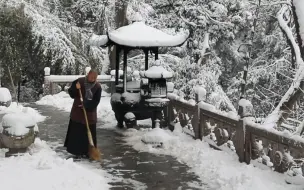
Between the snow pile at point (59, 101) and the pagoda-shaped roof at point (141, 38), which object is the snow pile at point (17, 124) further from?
the snow pile at point (59, 101)

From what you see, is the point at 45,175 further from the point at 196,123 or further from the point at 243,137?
the point at 196,123

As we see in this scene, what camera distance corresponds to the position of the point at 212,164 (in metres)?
7.86

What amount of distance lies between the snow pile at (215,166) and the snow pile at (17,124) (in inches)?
98.6

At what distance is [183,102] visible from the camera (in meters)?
10.6

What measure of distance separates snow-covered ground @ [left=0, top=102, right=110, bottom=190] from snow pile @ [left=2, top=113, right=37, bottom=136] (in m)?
0.48

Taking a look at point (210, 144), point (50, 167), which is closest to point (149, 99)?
point (210, 144)

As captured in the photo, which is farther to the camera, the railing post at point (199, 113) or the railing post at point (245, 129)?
the railing post at point (199, 113)

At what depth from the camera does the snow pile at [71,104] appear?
13325 mm

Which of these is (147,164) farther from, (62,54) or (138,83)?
(62,54)

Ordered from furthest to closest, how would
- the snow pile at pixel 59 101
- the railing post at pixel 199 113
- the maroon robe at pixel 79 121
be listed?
the snow pile at pixel 59 101 < the railing post at pixel 199 113 < the maroon robe at pixel 79 121

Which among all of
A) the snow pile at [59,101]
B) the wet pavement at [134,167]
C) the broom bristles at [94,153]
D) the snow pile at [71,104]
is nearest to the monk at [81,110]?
the broom bristles at [94,153]

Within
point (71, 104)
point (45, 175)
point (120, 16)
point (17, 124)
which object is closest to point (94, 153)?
point (17, 124)

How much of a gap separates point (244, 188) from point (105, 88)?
616 inches

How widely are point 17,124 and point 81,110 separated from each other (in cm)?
123
